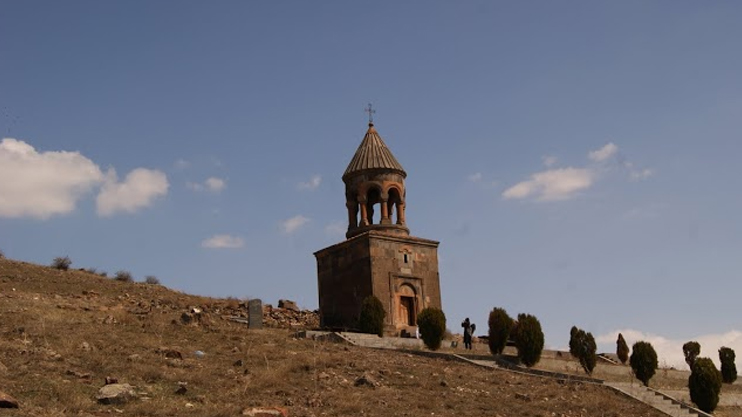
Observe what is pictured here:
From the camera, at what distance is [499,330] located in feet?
76.9

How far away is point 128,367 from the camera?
1493 cm

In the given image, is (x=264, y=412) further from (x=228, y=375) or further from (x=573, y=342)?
(x=573, y=342)

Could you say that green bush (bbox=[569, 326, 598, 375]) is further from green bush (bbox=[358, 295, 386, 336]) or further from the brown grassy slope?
green bush (bbox=[358, 295, 386, 336])

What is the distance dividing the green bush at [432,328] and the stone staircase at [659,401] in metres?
5.22

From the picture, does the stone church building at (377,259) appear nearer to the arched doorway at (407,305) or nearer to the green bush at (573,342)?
the arched doorway at (407,305)

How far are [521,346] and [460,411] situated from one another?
300 inches

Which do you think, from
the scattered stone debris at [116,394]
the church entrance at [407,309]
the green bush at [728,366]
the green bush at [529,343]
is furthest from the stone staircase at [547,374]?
the scattered stone debris at [116,394]

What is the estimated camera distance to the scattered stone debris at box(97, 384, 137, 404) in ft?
41.5

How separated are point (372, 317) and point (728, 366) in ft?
39.8

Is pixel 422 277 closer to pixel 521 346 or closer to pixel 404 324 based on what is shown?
pixel 404 324

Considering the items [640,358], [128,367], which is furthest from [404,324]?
[128,367]

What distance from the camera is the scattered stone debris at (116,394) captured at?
12.7m

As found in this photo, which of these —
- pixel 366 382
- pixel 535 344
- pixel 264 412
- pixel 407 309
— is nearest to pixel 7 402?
pixel 264 412

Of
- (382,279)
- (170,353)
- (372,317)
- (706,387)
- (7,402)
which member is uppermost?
(382,279)
